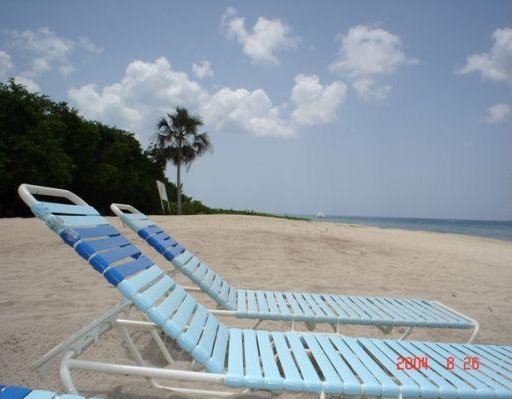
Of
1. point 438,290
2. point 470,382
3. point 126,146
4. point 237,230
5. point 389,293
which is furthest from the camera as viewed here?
point 126,146

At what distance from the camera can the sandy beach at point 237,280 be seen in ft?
10.4

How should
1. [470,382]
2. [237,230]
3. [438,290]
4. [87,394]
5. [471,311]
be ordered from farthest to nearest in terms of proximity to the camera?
[237,230], [438,290], [471,311], [87,394], [470,382]

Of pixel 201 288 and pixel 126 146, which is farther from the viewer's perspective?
pixel 126 146

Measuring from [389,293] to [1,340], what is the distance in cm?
460

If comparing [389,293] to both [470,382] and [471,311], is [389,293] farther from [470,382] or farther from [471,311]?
[470,382]

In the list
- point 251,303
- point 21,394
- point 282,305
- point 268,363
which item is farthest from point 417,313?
point 21,394

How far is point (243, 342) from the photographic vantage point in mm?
2332

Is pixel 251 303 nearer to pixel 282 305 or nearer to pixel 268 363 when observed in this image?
pixel 282 305

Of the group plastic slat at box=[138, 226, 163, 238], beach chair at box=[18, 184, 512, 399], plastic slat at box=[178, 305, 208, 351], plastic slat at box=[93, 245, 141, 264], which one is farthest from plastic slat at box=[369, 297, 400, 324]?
plastic slat at box=[138, 226, 163, 238]

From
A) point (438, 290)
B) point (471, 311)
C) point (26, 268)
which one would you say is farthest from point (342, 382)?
point (26, 268)

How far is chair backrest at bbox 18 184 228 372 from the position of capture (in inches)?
80.0

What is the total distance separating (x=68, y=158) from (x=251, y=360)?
938 inches

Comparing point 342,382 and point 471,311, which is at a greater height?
point 342,382

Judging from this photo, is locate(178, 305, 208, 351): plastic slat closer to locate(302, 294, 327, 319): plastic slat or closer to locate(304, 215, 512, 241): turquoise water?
locate(302, 294, 327, 319): plastic slat
